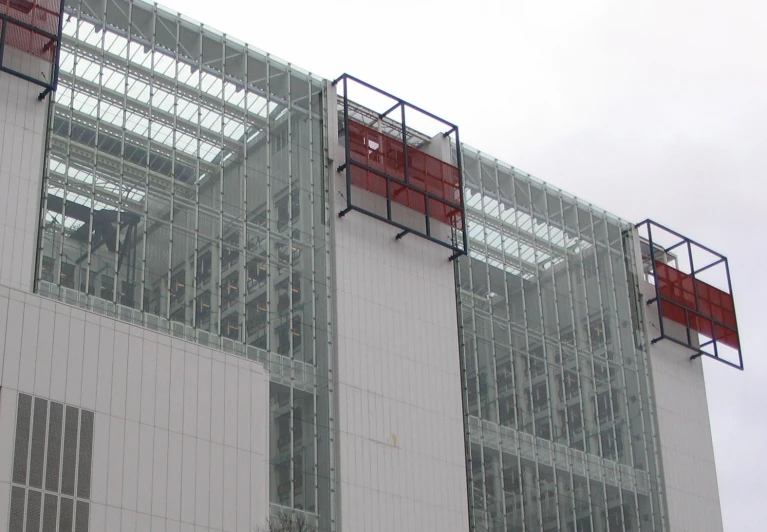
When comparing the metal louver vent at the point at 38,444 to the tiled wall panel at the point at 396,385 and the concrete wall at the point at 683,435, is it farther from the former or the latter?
the concrete wall at the point at 683,435

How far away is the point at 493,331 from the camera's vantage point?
2186 inches

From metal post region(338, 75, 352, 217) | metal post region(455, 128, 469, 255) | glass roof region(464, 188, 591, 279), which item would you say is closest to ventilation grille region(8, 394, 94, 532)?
metal post region(338, 75, 352, 217)

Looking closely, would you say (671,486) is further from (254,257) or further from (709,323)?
(254,257)

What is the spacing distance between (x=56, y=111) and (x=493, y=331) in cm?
2116

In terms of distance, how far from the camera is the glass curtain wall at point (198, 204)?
43500 mm

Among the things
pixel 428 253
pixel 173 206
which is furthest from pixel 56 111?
pixel 428 253

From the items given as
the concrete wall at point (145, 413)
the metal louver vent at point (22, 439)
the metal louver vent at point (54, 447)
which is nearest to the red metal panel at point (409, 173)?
the concrete wall at point (145, 413)

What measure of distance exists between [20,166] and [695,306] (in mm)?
34801

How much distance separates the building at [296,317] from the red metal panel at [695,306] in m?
0.15

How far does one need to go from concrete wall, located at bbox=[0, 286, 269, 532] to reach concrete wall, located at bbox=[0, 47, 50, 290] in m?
4.49

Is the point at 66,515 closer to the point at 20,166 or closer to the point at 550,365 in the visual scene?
the point at 20,166

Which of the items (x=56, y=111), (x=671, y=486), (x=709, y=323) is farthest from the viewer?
(x=709, y=323)

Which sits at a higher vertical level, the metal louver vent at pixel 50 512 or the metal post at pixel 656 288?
the metal post at pixel 656 288

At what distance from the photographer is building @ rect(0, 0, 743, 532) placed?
3625 centimetres
